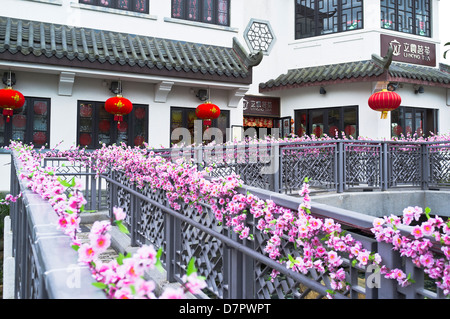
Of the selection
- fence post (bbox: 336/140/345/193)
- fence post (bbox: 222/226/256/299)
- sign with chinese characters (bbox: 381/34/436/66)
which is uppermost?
sign with chinese characters (bbox: 381/34/436/66)

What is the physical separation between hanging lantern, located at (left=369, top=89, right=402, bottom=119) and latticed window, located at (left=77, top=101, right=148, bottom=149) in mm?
7628

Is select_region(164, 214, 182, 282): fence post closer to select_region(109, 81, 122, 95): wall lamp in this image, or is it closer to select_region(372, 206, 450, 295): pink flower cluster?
select_region(372, 206, 450, 295): pink flower cluster

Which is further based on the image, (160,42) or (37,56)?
(160,42)

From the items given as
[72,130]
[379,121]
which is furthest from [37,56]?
[379,121]

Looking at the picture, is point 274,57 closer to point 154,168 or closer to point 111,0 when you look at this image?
point 111,0

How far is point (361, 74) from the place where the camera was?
575 inches

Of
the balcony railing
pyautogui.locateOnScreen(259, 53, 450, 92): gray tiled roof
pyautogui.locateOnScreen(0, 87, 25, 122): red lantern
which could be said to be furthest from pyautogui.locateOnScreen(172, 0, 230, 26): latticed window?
the balcony railing

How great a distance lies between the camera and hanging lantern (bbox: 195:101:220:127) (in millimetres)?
12570

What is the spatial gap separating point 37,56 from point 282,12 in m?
10.4

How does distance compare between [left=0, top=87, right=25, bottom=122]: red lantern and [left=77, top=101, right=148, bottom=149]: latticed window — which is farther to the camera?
[left=77, top=101, right=148, bottom=149]: latticed window

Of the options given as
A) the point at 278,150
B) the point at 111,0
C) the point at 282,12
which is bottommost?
the point at 278,150

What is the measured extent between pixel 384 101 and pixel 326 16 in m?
4.66

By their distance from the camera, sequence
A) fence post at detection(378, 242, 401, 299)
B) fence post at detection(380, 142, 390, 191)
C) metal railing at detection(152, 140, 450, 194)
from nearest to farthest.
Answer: fence post at detection(378, 242, 401, 299) → metal railing at detection(152, 140, 450, 194) → fence post at detection(380, 142, 390, 191)

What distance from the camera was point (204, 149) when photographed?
9.23 meters
